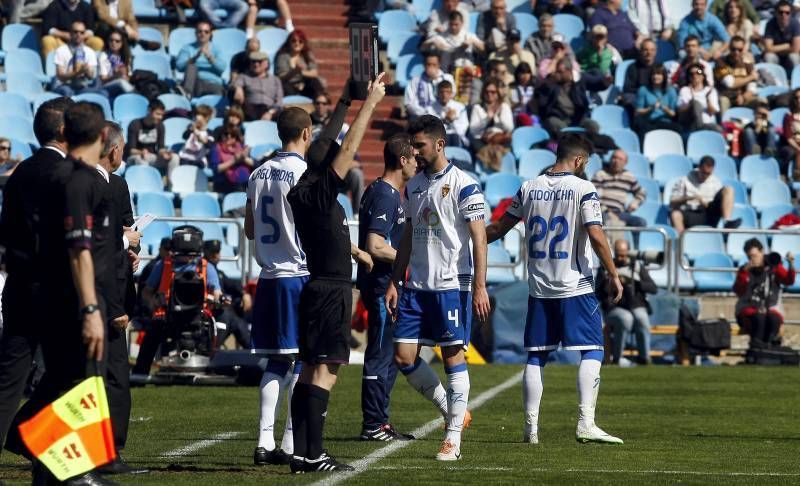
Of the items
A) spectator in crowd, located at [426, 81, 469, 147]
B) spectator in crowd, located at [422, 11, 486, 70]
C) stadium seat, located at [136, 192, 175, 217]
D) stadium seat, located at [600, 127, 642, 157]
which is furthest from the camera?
spectator in crowd, located at [422, 11, 486, 70]

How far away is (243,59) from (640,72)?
6.33 meters

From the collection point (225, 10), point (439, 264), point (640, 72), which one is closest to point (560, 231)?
point (439, 264)

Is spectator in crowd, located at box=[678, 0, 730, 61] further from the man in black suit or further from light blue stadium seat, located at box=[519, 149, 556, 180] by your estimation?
the man in black suit

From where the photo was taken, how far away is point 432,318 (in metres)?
10.6

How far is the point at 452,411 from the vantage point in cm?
1034

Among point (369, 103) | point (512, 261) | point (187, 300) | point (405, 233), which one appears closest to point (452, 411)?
point (405, 233)

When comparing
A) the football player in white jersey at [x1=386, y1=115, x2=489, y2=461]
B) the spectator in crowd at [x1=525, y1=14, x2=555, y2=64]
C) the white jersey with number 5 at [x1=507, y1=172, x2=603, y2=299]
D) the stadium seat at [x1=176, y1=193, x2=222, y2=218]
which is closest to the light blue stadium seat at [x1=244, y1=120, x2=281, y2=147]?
the stadium seat at [x1=176, y1=193, x2=222, y2=218]

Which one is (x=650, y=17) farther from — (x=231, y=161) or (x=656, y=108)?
(x=231, y=161)

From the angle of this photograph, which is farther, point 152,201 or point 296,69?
point 296,69

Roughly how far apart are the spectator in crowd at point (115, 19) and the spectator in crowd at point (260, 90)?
2.08 m

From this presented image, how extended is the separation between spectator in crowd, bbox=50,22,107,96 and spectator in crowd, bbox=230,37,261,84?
6.72 feet

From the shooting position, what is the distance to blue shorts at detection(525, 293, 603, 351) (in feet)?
38.0

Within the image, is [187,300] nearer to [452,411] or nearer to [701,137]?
[452,411]

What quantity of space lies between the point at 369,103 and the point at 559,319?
3122 millimetres
